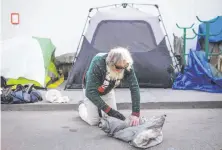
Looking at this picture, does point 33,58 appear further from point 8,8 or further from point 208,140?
point 208,140

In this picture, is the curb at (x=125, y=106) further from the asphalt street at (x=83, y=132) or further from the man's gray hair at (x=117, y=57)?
the man's gray hair at (x=117, y=57)

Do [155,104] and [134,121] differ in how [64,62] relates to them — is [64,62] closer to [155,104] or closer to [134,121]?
[155,104]

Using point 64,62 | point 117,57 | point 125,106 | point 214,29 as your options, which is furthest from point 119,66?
point 214,29

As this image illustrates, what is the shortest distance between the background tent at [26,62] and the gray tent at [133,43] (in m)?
0.64

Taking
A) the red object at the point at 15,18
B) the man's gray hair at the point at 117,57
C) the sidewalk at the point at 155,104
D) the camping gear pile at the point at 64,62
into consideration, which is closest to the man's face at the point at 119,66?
the man's gray hair at the point at 117,57

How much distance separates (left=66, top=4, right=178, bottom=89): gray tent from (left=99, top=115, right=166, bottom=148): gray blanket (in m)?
3.19

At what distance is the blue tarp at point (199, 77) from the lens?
7.89 metres

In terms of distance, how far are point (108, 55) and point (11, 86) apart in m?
3.70

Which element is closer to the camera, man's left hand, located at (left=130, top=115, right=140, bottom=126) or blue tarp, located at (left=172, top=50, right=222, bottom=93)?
man's left hand, located at (left=130, top=115, right=140, bottom=126)

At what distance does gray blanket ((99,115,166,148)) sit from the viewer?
4609 mm

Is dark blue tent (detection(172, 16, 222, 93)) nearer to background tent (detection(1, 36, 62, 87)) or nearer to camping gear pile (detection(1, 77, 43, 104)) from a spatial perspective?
background tent (detection(1, 36, 62, 87))

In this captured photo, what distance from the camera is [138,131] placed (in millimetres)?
4691

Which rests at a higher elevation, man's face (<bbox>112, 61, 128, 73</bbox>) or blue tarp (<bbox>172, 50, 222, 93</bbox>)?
man's face (<bbox>112, 61, 128, 73</bbox>)

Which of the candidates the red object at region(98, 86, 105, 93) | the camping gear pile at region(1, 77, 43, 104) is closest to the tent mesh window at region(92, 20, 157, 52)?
the camping gear pile at region(1, 77, 43, 104)
